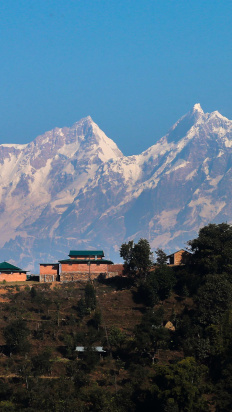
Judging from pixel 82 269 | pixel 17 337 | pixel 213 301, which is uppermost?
pixel 82 269

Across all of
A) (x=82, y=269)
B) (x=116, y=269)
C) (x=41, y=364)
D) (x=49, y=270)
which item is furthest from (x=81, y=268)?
(x=41, y=364)

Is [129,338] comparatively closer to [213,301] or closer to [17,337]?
[213,301]

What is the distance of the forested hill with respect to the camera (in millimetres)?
73938

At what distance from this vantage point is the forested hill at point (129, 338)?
243 ft

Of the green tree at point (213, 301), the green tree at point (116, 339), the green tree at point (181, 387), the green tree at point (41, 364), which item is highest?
the green tree at point (213, 301)

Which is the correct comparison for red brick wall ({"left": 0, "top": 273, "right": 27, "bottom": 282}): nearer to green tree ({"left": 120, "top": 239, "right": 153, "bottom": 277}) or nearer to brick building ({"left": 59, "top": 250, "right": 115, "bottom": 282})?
brick building ({"left": 59, "top": 250, "right": 115, "bottom": 282})

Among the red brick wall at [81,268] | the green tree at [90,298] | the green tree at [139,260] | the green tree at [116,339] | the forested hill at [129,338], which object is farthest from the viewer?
the red brick wall at [81,268]

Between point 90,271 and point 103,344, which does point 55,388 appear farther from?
point 90,271

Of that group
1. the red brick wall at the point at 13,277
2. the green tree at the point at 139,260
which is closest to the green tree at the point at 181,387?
the green tree at the point at 139,260

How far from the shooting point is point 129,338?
304 ft

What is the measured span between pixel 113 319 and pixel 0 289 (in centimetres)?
2310

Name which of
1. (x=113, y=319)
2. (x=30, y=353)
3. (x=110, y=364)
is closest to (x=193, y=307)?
(x=113, y=319)

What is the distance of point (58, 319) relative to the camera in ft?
320

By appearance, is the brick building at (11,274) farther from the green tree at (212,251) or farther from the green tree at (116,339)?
the green tree at (116,339)
